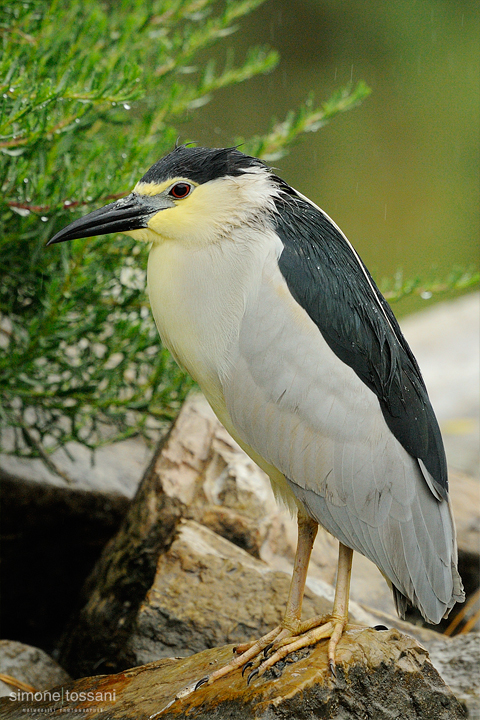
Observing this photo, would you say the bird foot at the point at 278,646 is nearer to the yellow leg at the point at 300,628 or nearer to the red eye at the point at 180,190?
the yellow leg at the point at 300,628

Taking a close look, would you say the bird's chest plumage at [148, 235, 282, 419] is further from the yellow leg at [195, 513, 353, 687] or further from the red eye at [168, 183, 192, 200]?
the yellow leg at [195, 513, 353, 687]

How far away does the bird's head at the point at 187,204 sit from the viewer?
188cm

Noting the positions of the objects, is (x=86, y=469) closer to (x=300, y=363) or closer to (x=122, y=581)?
(x=122, y=581)

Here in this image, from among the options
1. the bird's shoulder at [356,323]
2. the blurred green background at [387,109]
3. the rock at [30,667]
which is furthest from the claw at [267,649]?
the blurred green background at [387,109]

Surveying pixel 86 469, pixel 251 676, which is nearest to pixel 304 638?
pixel 251 676

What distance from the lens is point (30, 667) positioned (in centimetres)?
221

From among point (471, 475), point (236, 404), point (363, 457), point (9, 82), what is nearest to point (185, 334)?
point (236, 404)

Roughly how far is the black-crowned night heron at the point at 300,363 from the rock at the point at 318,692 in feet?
0.28

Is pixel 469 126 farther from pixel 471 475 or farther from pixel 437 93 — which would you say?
pixel 471 475

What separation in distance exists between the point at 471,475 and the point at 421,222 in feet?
19.0

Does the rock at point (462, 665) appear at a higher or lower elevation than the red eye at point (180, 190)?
lower

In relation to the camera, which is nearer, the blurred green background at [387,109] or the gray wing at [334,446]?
the gray wing at [334,446]

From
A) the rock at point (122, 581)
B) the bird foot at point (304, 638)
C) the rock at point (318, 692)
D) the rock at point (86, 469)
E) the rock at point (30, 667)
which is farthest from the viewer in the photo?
the rock at point (86, 469)

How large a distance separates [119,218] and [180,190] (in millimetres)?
164
